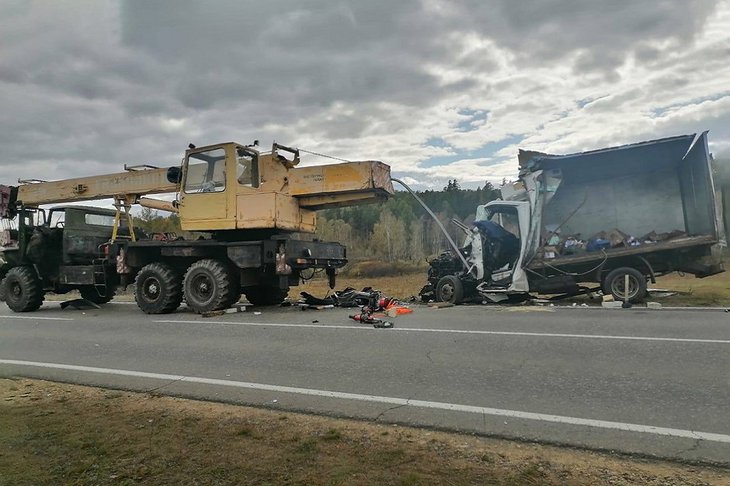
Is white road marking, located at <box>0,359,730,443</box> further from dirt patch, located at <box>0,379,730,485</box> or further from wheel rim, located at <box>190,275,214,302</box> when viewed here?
wheel rim, located at <box>190,275,214,302</box>

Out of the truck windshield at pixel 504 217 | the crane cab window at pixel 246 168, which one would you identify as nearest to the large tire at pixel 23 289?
the crane cab window at pixel 246 168

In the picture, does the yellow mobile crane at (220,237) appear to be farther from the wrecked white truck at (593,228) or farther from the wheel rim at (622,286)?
the wheel rim at (622,286)

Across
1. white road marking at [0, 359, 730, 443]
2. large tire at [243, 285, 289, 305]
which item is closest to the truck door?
large tire at [243, 285, 289, 305]

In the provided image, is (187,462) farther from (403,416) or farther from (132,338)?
(132,338)

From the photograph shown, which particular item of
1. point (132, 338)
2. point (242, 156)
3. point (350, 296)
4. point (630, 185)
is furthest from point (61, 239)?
point (630, 185)

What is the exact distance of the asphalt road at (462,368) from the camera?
3932 millimetres

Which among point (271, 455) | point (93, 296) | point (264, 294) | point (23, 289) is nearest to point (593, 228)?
point (264, 294)

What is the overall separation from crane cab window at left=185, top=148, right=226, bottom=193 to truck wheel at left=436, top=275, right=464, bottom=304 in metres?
5.44

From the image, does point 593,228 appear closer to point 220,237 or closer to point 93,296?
point 220,237

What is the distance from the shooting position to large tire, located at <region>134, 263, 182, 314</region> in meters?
11.5

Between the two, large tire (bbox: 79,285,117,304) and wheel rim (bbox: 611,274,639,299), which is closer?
wheel rim (bbox: 611,274,639,299)

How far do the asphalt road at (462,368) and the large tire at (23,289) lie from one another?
14.4 feet

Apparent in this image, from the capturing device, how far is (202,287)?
37.0 ft

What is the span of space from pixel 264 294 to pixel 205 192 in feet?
9.84
